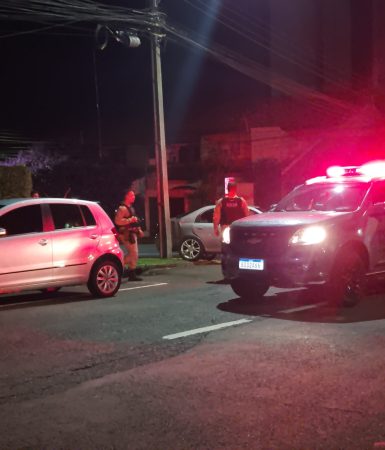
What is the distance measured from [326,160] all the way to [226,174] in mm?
6559

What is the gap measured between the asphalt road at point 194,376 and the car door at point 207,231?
6773 mm

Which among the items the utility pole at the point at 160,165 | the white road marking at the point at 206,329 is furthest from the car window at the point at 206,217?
the white road marking at the point at 206,329

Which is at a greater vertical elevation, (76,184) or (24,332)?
(76,184)

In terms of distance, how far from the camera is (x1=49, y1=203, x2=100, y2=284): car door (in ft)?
33.1

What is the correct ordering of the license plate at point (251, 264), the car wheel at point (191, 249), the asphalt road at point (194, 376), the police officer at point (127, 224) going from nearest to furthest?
the asphalt road at point (194, 376) < the license plate at point (251, 264) < the police officer at point (127, 224) < the car wheel at point (191, 249)

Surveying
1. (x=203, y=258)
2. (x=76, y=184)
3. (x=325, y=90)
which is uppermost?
(x=325, y=90)

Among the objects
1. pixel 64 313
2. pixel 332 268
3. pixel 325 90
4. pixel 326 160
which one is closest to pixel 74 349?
pixel 64 313

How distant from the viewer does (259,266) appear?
29.1ft

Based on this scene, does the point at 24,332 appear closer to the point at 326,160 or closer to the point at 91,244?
the point at 91,244

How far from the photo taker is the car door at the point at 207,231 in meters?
16.5

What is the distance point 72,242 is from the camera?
10281mm

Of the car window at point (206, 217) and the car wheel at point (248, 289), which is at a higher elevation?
the car window at point (206, 217)

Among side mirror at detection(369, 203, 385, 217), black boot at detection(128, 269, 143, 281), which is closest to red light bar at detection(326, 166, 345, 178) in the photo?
side mirror at detection(369, 203, 385, 217)

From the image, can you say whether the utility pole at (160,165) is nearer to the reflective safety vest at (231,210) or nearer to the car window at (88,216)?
the reflective safety vest at (231,210)
